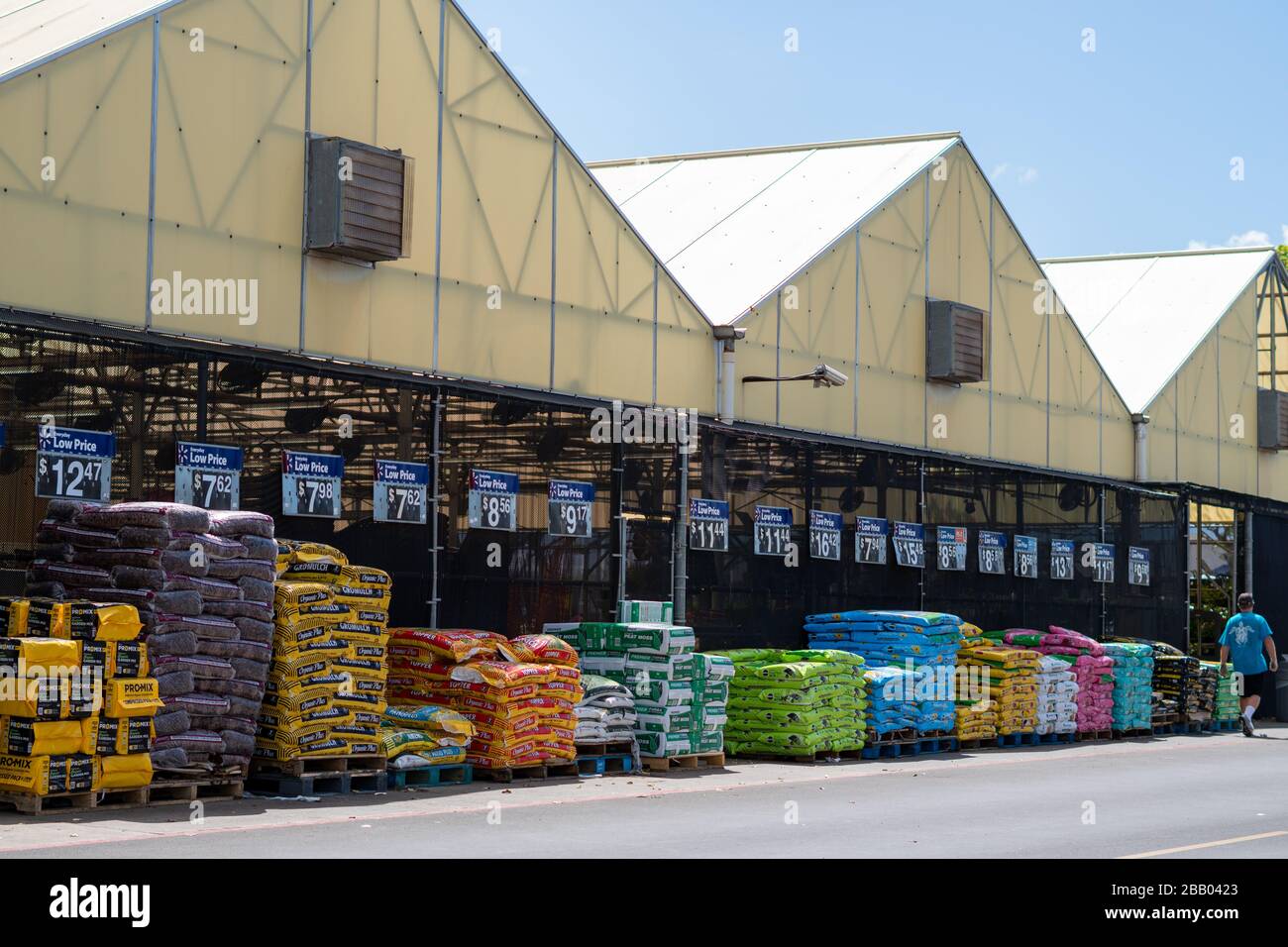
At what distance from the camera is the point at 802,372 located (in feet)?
86.0

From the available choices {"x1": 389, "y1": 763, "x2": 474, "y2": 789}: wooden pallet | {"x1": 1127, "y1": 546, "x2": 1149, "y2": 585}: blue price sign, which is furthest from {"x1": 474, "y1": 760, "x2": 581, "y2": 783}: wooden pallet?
{"x1": 1127, "y1": 546, "x2": 1149, "y2": 585}: blue price sign

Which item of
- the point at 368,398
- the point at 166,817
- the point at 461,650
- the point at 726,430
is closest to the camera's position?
the point at 166,817

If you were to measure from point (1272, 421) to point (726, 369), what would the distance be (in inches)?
819

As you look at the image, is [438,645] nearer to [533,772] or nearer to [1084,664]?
[533,772]

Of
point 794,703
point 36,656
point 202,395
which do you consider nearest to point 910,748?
point 794,703

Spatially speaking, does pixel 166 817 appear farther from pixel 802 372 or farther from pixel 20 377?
pixel 802 372

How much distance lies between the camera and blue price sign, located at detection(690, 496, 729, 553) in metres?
23.8

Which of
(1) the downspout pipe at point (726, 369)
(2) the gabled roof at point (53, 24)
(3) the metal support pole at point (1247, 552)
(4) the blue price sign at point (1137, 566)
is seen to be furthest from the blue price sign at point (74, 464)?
(3) the metal support pole at point (1247, 552)

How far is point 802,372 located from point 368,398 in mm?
8809

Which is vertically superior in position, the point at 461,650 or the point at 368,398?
the point at 368,398

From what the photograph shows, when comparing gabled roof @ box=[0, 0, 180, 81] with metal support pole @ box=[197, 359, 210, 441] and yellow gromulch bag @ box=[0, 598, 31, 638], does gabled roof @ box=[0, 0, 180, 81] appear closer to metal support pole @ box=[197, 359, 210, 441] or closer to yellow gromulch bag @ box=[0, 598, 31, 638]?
metal support pole @ box=[197, 359, 210, 441]

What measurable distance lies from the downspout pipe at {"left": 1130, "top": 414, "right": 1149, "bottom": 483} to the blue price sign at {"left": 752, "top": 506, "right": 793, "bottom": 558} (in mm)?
12637

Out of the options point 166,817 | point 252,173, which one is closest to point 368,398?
point 252,173
